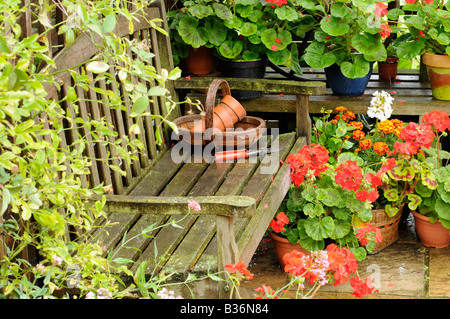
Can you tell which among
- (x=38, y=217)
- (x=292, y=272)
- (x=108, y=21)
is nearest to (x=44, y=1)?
(x=108, y=21)

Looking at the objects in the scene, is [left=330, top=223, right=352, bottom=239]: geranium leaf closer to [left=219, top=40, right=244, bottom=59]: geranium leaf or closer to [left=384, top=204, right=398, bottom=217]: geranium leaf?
[left=384, top=204, right=398, bottom=217]: geranium leaf

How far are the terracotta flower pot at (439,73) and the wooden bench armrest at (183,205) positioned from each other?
1768 millimetres

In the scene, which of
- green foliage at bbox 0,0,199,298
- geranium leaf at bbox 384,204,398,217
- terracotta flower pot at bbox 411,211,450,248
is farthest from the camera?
terracotta flower pot at bbox 411,211,450,248

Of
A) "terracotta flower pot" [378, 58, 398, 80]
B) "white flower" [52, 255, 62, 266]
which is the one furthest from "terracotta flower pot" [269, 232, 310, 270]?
"white flower" [52, 255, 62, 266]

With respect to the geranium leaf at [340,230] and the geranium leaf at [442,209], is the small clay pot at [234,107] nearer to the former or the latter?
the geranium leaf at [340,230]

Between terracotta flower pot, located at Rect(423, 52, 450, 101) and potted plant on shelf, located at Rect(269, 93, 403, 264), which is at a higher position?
terracotta flower pot, located at Rect(423, 52, 450, 101)

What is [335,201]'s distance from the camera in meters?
3.09

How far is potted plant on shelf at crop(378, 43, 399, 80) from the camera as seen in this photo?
400cm

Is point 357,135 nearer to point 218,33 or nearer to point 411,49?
point 411,49

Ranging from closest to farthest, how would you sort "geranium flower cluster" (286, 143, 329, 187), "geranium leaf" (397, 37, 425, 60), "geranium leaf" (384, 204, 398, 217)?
"geranium flower cluster" (286, 143, 329, 187) → "geranium leaf" (384, 204, 398, 217) → "geranium leaf" (397, 37, 425, 60)

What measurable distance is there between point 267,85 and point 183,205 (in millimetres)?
1381

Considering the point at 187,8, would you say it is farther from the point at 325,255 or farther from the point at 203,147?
the point at 325,255

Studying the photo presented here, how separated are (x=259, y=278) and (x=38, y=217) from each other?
179 centimetres

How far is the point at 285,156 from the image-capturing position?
10.9 feet
